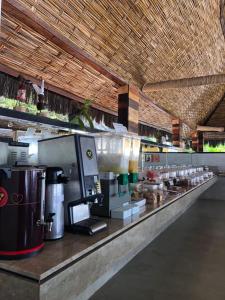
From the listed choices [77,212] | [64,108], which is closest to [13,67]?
[64,108]

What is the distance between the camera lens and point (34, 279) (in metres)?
0.94

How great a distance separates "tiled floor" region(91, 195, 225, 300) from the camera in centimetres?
183

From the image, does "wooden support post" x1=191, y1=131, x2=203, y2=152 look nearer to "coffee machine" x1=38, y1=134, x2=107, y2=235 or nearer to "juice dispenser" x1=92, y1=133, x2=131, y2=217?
"juice dispenser" x1=92, y1=133, x2=131, y2=217

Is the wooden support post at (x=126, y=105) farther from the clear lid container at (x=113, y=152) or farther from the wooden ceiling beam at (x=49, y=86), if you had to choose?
the clear lid container at (x=113, y=152)

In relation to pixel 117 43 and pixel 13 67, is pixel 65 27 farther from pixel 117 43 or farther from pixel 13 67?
pixel 117 43

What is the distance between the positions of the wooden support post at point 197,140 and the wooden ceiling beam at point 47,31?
9.10 metres

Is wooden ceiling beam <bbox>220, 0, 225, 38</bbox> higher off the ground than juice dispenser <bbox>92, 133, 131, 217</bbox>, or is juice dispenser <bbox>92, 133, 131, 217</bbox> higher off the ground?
wooden ceiling beam <bbox>220, 0, 225, 38</bbox>

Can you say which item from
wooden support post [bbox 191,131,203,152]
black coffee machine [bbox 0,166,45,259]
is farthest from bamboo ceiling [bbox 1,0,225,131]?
wooden support post [bbox 191,131,203,152]

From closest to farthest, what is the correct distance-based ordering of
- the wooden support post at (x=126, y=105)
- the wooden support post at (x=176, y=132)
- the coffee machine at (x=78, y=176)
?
the coffee machine at (x=78, y=176) < the wooden support post at (x=126, y=105) < the wooden support post at (x=176, y=132)

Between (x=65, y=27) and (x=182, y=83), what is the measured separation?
11.4ft

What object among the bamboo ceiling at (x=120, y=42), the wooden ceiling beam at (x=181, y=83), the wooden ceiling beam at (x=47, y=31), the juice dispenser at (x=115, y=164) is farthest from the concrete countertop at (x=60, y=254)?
the wooden ceiling beam at (x=181, y=83)

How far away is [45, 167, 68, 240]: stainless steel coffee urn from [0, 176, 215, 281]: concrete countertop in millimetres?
49

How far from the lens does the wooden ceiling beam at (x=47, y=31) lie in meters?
2.71

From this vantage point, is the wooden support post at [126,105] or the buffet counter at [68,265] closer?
the buffet counter at [68,265]
